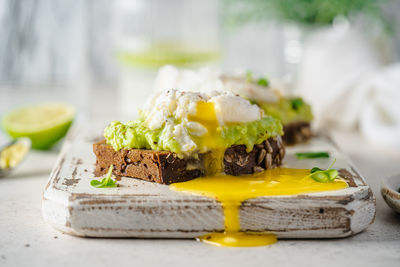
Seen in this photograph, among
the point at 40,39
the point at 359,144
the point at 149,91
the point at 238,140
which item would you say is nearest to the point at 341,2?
the point at 359,144

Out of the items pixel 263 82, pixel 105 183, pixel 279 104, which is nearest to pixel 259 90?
pixel 263 82

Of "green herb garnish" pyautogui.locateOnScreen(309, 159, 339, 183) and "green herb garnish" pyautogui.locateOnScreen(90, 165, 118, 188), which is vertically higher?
"green herb garnish" pyautogui.locateOnScreen(309, 159, 339, 183)

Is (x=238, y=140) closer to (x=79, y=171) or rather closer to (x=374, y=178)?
(x=79, y=171)

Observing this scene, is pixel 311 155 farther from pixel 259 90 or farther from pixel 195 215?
pixel 195 215

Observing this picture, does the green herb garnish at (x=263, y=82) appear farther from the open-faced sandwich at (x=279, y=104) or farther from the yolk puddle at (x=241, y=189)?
the yolk puddle at (x=241, y=189)

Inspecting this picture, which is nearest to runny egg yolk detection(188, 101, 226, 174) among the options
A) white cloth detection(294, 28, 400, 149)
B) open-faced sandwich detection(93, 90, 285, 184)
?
open-faced sandwich detection(93, 90, 285, 184)

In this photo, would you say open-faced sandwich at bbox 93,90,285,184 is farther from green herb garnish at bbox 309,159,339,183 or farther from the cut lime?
the cut lime
